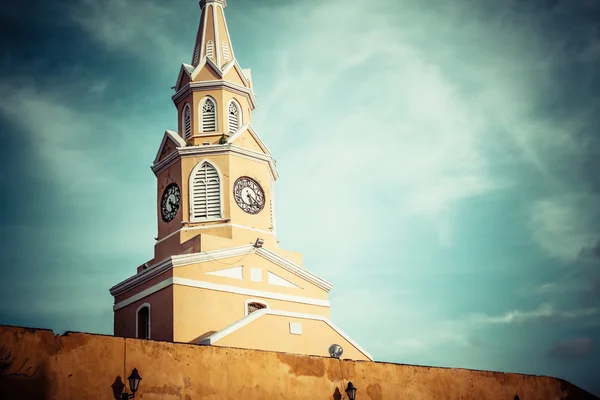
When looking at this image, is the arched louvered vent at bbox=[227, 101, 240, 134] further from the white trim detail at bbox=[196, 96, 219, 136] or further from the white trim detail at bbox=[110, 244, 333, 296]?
the white trim detail at bbox=[110, 244, 333, 296]

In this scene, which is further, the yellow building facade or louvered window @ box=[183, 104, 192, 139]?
louvered window @ box=[183, 104, 192, 139]

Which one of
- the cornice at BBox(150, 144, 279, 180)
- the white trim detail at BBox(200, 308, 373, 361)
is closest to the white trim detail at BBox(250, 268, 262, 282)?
the white trim detail at BBox(200, 308, 373, 361)

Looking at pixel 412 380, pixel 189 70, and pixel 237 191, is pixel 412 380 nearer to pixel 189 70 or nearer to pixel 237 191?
pixel 237 191

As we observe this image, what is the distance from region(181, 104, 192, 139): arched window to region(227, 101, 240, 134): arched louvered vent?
1642 millimetres

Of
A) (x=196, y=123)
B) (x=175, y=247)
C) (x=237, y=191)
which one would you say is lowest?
(x=175, y=247)

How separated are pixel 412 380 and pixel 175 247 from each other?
41.8ft

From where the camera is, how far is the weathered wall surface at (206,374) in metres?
15.7

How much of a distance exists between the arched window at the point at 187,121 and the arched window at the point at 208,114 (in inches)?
23.7

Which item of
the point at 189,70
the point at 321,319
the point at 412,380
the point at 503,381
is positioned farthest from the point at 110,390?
the point at 189,70

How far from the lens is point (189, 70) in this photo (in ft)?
115

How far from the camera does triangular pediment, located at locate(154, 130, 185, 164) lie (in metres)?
33.1

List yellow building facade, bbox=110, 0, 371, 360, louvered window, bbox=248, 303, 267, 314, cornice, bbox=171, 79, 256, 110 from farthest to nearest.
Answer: cornice, bbox=171, 79, 256, 110 < louvered window, bbox=248, 303, 267, 314 < yellow building facade, bbox=110, 0, 371, 360

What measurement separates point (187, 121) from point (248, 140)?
293 centimetres

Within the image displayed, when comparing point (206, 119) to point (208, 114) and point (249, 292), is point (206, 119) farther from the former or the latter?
point (249, 292)
